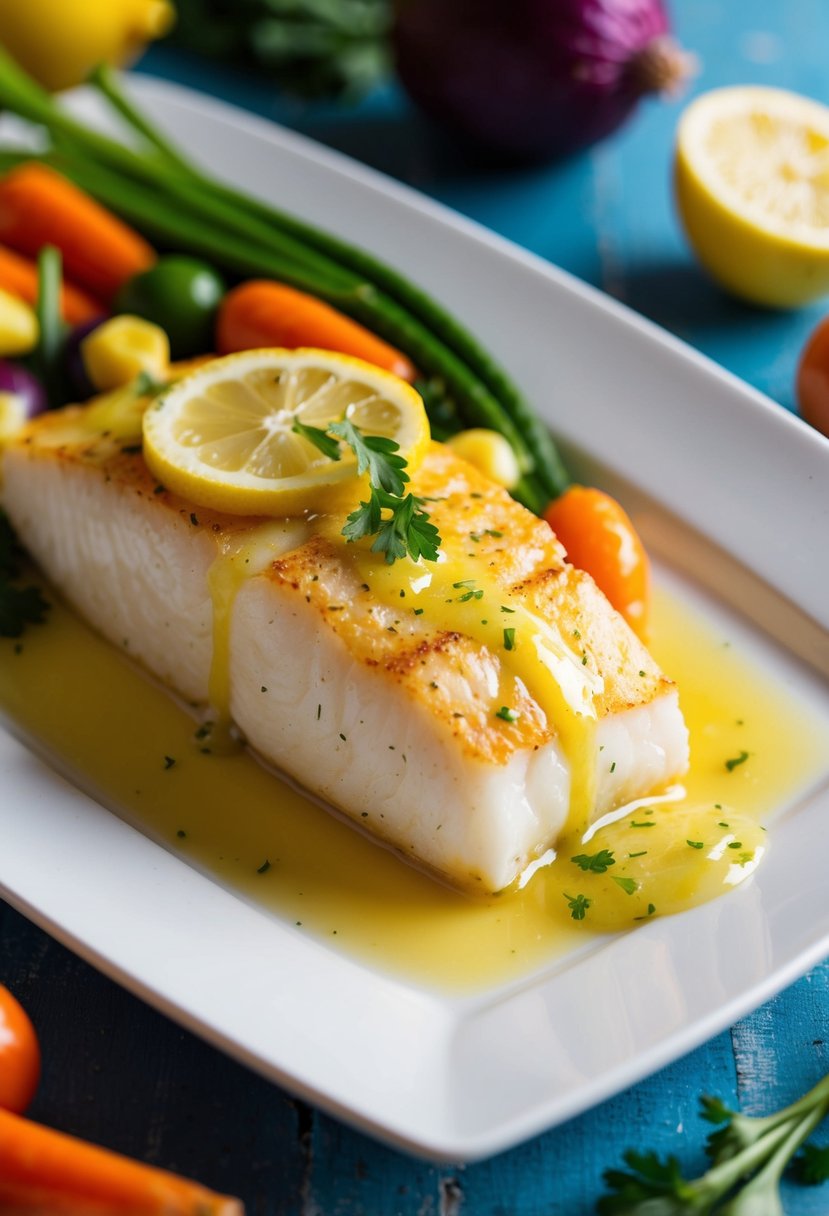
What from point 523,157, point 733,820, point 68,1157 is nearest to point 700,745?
point 733,820

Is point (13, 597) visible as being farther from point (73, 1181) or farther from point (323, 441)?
point (73, 1181)

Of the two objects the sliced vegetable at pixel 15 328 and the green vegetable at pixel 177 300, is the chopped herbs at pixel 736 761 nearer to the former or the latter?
the green vegetable at pixel 177 300

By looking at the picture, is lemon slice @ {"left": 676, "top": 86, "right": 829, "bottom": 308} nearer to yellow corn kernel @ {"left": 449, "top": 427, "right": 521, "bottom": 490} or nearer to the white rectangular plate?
the white rectangular plate

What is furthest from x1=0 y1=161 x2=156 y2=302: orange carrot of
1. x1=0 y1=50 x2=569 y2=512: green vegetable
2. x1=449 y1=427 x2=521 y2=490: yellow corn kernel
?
x1=449 y1=427 x2=521 y2=490: yellow corn kernel

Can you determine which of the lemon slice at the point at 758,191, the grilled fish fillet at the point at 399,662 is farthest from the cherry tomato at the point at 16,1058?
the lemon slice at the point at 758,191

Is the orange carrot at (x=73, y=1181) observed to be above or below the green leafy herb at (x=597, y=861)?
below

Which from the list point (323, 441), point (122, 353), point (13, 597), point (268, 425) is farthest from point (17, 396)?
point (323, 441)

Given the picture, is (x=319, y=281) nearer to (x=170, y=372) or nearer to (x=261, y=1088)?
(x=170, y=372)
